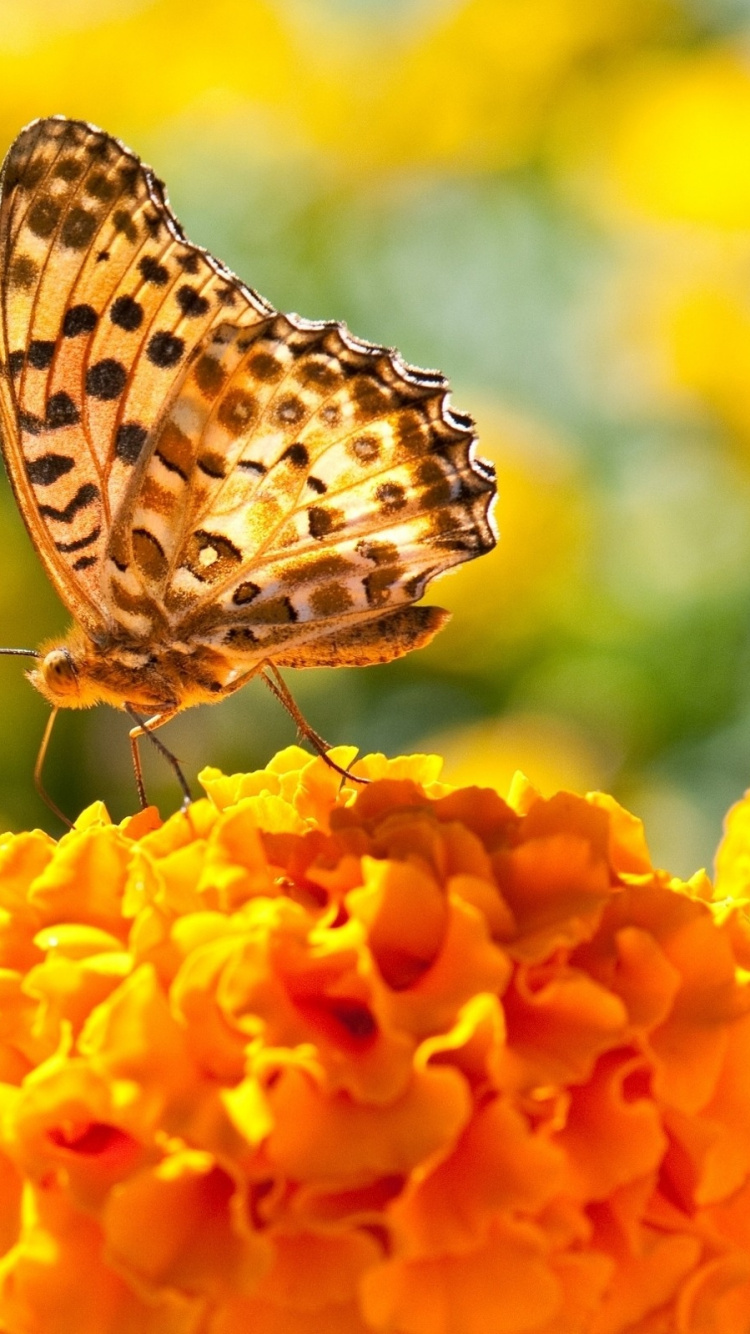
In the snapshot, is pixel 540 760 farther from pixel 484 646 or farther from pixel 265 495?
pixel 265 495

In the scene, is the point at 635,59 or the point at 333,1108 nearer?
the point at 333,1108

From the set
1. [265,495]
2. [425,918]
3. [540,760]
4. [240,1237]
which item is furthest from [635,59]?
[240,1237]

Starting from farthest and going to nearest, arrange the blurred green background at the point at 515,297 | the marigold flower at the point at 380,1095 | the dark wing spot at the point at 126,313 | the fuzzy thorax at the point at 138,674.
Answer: the blurred green background at the point at 515,297 < the fuzzy thorax at the point at 138,674 < the dark wing spot at the point at 126,313 < the marigold flower at the point at 380,1095

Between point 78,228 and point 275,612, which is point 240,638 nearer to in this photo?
point 275,612

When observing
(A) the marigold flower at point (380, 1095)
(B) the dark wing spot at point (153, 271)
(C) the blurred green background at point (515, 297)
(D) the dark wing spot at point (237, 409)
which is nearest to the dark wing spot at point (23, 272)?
(B) the dark wing spot at point (153, 271)

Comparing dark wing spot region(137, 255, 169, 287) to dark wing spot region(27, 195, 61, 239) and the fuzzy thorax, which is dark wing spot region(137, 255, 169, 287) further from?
the fuzzy thorax

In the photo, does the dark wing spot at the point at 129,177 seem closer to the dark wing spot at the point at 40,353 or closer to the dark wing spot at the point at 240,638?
the dark wing spot at the point at 40,353

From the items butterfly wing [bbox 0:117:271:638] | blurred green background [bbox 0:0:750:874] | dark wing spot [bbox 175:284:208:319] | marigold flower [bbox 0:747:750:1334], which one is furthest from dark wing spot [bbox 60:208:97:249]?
blurred green background [bbox 0:0:750:874]

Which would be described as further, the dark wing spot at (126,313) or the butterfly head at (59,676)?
the butterfly head at (59,676)
